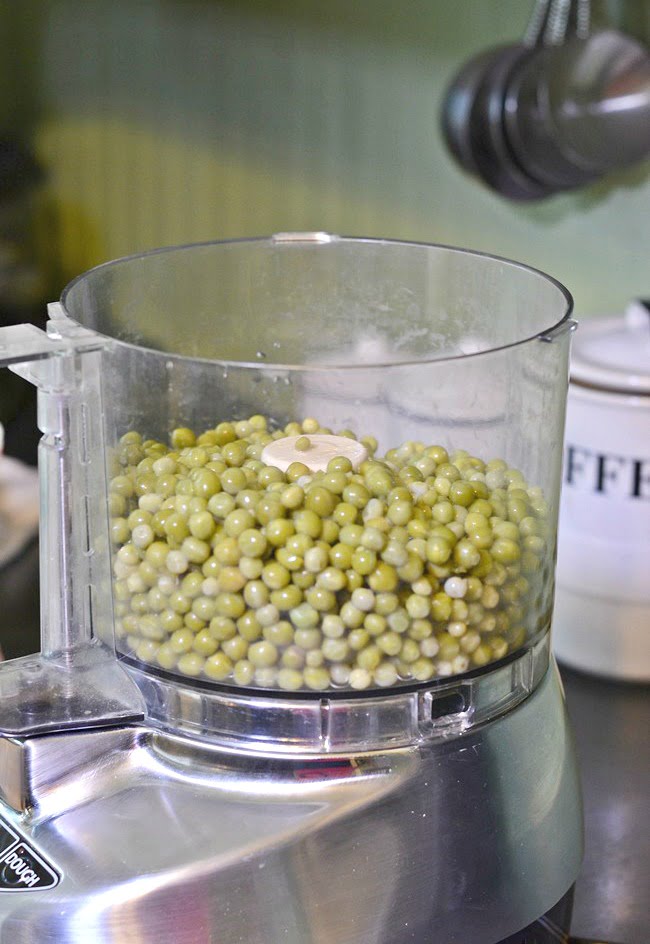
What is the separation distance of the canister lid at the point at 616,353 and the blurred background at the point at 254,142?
413 millimetres

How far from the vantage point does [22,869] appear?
18.1 inches

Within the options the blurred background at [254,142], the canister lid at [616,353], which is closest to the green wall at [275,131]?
the blurred background at [254,142]

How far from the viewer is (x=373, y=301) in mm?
612

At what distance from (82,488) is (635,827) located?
1.16ft

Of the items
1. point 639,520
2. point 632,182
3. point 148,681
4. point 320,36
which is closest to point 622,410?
point 639,520

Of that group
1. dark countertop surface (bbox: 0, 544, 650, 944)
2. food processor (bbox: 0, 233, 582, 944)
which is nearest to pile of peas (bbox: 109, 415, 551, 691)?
food processor (bbox: 0, 233, 582, 944)

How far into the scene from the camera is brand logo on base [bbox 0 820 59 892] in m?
0.46

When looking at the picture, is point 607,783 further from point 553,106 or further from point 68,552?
point 553,106

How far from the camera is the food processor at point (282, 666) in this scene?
18.0 inches

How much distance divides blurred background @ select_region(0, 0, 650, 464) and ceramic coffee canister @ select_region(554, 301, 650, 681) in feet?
1.54

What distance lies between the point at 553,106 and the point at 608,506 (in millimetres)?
496

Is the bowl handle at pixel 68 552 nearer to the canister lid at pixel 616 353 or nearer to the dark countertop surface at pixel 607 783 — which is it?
the dark countertop surface at pixel 607 783

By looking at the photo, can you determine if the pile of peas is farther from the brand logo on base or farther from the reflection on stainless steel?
the reflection on stainless steel

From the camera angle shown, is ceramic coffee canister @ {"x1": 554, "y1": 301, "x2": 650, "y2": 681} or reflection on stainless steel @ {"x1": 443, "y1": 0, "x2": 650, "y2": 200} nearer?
ceramic coffee canister @ {"x1": 554, "y1": 301, "x2": 650, "y2": 681}
